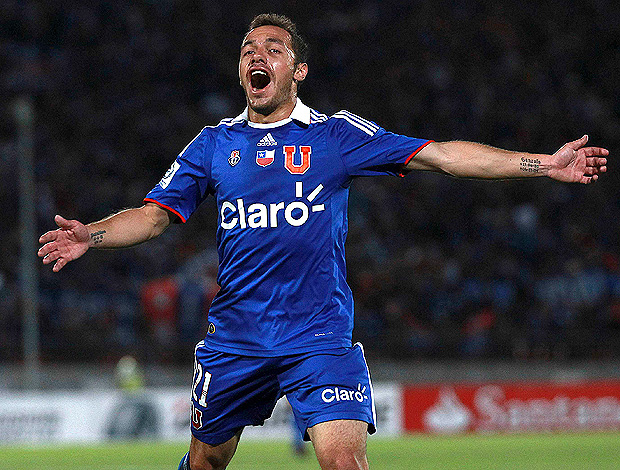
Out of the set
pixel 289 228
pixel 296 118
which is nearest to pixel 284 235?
pixel 289 228

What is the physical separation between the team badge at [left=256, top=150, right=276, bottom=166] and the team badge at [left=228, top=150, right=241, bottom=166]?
0.33ft

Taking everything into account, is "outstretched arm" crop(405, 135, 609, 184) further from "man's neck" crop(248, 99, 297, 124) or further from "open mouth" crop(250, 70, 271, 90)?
"open mouth" crop(250, 70, 271, 90)

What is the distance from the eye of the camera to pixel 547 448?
15328 mm

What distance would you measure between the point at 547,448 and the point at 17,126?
10984 mm

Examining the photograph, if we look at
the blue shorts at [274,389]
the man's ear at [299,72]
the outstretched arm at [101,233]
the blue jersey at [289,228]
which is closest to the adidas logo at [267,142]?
the blue jersey at [289,228]

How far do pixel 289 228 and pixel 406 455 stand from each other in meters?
9.60

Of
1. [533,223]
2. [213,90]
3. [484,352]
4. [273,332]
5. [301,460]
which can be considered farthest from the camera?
[213,90]

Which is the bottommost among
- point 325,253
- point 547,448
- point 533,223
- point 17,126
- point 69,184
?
point 547,448

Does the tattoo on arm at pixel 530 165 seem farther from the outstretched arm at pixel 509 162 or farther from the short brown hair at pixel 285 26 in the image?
the short brown hair at pixel 285 26

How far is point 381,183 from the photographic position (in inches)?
804

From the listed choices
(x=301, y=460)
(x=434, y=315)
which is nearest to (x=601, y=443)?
(x=434, y=315)

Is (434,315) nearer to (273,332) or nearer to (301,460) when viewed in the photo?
(301,460)

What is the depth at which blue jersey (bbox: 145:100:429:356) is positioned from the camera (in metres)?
5.48

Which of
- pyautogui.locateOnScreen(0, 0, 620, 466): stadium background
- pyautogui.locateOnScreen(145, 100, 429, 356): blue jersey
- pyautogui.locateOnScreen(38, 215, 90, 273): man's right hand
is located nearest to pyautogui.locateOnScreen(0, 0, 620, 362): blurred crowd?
pyautogui.locateOnScreen(0, 0, 620, 466): stadium background
